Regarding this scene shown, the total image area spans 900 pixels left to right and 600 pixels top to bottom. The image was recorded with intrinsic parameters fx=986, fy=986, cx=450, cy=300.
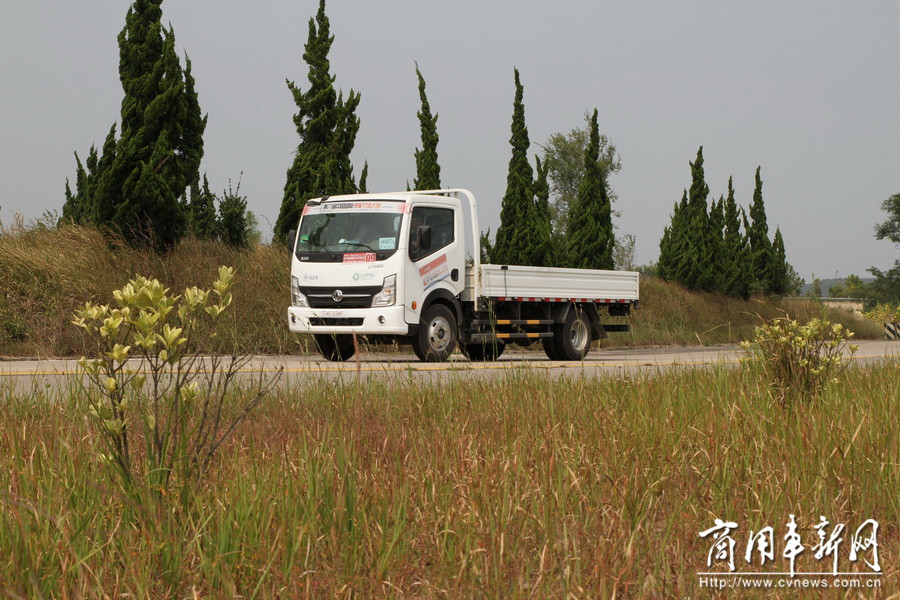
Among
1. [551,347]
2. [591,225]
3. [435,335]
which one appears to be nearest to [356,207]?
[435,335]

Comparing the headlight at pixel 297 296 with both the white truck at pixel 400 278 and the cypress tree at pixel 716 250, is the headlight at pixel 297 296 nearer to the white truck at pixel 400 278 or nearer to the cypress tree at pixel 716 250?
the white truck at pixel 400 278

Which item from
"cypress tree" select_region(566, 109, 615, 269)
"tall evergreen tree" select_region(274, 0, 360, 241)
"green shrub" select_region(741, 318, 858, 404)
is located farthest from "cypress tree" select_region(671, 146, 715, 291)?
"green shrub" select_region(741, 318, 858, 404)

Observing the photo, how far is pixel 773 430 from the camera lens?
209 inches

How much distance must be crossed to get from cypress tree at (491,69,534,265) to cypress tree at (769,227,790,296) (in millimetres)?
16995

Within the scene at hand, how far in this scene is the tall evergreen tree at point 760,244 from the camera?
46.2 m

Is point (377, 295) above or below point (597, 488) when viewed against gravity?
above

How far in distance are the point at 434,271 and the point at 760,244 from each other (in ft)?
114

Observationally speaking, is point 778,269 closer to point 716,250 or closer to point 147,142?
point 716,250

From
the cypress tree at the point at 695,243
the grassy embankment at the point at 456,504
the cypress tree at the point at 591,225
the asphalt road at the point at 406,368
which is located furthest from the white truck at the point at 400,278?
the cypress tree at the point at 695,243

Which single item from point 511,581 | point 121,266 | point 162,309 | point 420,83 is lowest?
point 511,581

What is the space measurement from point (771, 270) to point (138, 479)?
150 feet

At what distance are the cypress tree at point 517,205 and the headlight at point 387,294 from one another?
19.5 meters

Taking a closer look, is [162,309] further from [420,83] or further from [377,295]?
[420,83]

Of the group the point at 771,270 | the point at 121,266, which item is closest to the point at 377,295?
the point at 121,266
